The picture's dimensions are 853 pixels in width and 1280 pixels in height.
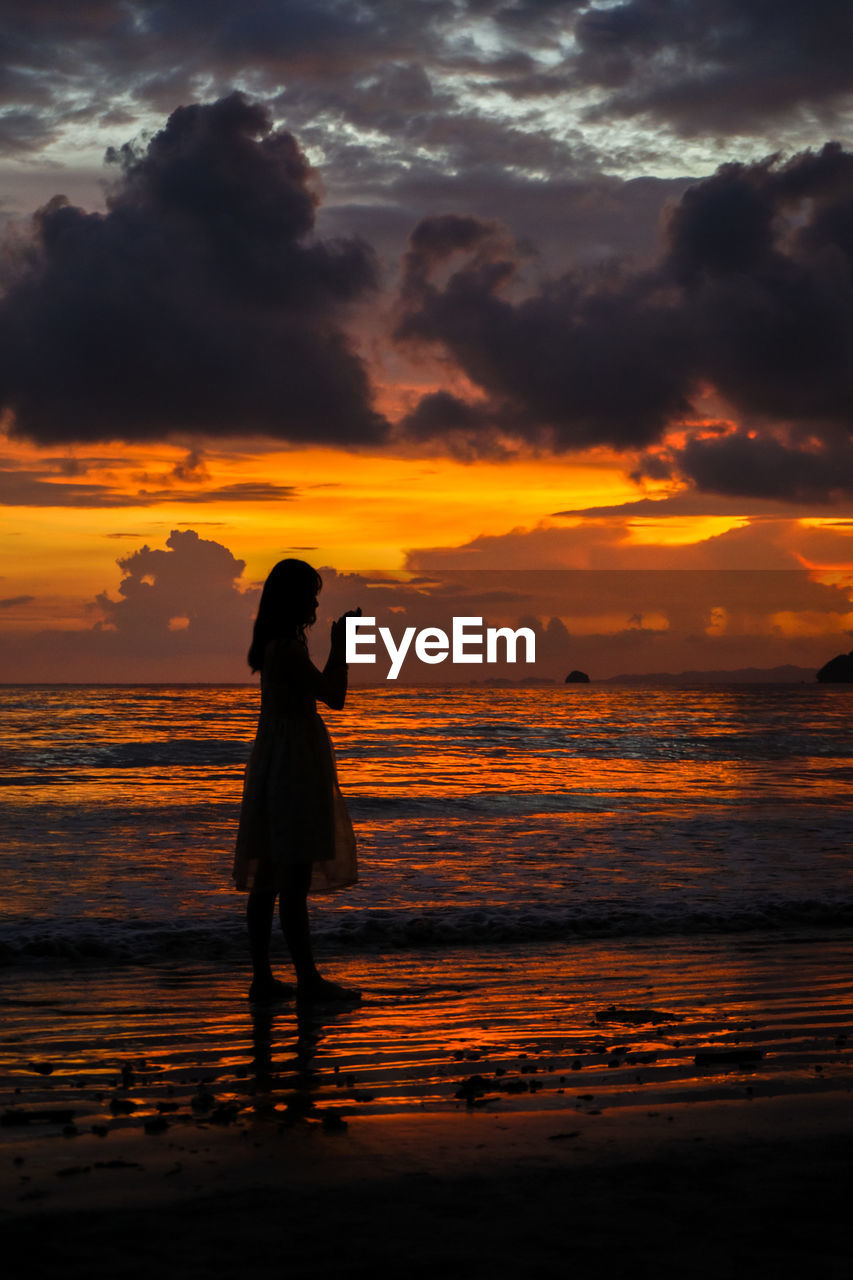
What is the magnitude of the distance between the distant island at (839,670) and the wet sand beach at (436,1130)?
144 meters

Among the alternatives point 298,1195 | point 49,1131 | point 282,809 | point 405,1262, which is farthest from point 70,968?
point 405,1262

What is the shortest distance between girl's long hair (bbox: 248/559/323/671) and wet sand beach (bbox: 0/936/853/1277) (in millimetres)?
1820

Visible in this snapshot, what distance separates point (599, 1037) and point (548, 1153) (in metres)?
1.48

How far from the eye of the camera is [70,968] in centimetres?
647

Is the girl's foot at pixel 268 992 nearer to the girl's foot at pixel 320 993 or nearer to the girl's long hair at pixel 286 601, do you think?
the girl's foot at pixel 320 993

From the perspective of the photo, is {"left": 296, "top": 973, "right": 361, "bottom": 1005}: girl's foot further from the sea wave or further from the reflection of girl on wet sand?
the sea wave

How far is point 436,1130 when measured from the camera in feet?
11.1

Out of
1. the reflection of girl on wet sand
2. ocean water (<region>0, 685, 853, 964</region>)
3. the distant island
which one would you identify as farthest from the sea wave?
the distant island

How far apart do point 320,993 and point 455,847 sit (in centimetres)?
695

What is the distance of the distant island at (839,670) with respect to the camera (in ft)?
463

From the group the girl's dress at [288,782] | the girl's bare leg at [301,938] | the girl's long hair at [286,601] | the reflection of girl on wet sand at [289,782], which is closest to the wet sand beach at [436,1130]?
the girl's bare leg at [301,938]

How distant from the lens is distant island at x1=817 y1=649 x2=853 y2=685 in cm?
14100

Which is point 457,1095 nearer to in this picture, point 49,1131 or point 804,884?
point 49,1131

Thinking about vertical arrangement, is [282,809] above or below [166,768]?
above
